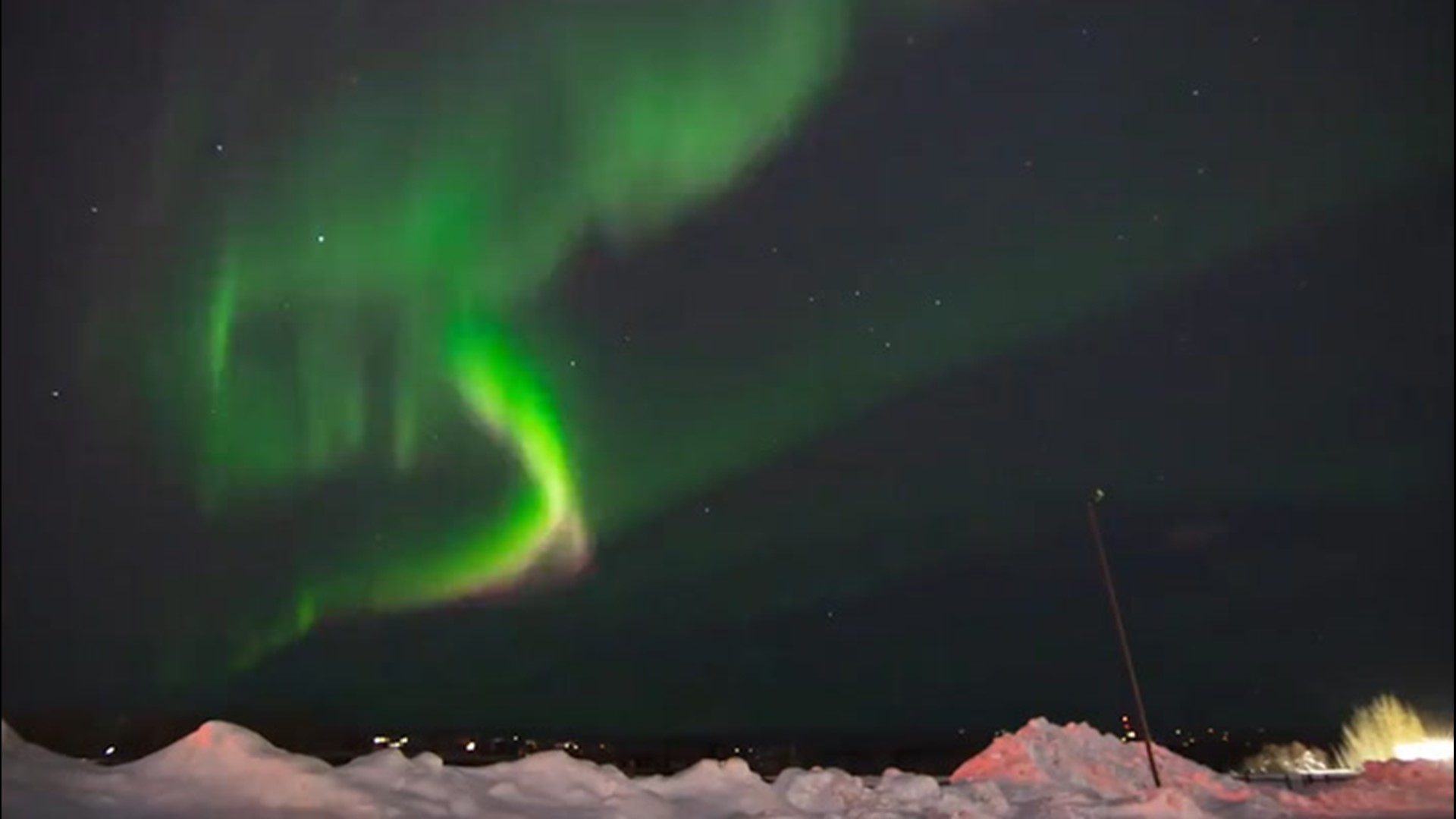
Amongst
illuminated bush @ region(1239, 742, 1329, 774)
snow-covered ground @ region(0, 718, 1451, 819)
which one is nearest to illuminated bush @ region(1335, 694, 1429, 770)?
illuminated bush @ region(1239, 742, 1329, 774)

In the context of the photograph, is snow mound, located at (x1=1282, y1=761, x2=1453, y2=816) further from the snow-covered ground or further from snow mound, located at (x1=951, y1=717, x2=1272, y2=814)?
snow mound, located at (x1=951, y1=717, x2=1272, y2=814)

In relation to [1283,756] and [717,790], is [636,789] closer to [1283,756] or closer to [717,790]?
[717,790]

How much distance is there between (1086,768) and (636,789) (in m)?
14.0

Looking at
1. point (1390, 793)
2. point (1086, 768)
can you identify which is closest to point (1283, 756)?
point (1086, 768)

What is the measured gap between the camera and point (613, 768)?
2045cm

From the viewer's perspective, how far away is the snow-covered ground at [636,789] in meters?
15.2

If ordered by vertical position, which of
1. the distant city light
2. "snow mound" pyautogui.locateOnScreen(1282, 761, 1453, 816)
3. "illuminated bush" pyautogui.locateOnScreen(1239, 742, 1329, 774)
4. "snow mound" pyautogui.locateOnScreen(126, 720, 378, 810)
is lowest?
"snow mound" pyautogui.locateOnScreen(1282, 761, 1453, 816)

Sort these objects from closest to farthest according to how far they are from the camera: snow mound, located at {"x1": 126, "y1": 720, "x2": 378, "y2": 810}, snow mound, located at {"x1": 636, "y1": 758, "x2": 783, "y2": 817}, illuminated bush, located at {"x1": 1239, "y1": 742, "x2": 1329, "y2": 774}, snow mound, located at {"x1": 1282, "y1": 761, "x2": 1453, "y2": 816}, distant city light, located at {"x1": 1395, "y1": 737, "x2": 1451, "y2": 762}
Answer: snow mound, located at {"x1": 126, "y1": 720, "x2": 378, "y2": 810} → snow mound, located at {"x1": 636, "y1": 758, "x2": 783, "y2": 817} → snow mound, located at {"x1": 1282, "y1": 761, "x2": 1453, "y2": 816} → distant city light, located at {"x1": 1395, "y1": 737, "x2": 1451, "y2": 762} → illuminated bush, located at {"x1": 1239, "y1": 742, "x2": 1329, "y2": 774}

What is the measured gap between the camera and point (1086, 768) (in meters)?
A: 27.8

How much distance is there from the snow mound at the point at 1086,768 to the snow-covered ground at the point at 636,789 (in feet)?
0.22

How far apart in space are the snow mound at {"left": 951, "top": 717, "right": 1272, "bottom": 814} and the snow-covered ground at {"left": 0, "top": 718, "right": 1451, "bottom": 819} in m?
0.07

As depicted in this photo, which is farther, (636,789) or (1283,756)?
(1283,756)

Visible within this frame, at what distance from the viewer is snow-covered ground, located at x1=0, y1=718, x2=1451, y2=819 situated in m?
15.2

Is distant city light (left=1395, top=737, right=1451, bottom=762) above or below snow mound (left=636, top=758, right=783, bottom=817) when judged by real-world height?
below
